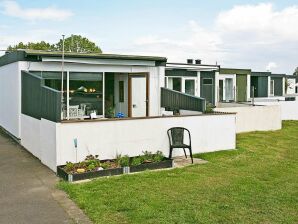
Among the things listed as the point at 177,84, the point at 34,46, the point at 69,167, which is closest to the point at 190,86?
the point at 177,84

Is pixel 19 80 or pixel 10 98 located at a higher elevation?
pixel 19 80

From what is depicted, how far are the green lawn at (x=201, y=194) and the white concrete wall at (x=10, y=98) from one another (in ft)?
19.9

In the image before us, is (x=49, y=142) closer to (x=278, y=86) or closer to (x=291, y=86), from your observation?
(x=278, y=86)

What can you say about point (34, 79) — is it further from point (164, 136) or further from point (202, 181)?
point (202, 181)

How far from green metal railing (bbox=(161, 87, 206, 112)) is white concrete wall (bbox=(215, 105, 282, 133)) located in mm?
3331

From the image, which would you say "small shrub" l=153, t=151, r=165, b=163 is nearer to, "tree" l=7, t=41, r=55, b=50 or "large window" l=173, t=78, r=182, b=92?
"large window" l=173, t=78, r=182, b=92

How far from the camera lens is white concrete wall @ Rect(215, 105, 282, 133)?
17594 mm

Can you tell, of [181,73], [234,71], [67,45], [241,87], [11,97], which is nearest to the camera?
[11,97]

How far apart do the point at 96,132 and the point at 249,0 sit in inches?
424

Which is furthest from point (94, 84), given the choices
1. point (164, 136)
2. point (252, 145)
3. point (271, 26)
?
point (271, 26)

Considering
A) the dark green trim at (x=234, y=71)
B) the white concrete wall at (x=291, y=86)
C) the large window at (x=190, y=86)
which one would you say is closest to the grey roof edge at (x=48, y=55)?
the large window at (x=190, y=86)

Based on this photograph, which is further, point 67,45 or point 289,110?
point 67,45

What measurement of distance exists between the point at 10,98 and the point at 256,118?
11.4 meters

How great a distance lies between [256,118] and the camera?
1831 centimetres
